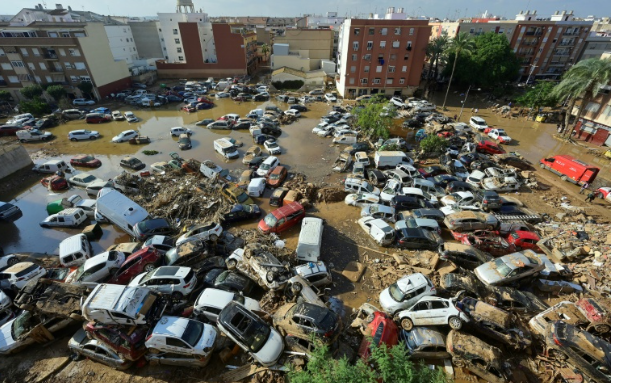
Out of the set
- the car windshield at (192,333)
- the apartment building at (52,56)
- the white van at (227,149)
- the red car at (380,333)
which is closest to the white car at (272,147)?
the white van at (227,149)

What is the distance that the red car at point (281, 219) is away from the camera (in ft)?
52.9

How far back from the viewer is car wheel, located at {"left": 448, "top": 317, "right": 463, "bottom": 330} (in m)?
9.62

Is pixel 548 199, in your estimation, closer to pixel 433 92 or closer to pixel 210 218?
pixel 210 218

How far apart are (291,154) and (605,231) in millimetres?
24000

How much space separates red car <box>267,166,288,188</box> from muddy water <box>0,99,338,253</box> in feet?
3.47

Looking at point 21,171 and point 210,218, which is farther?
point 21,171

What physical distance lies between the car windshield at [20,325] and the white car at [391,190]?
1939cm

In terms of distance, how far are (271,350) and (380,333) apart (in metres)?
4.04

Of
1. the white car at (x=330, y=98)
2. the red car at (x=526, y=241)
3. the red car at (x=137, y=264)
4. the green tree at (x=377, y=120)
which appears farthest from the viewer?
the white car at (x=330, y=98)

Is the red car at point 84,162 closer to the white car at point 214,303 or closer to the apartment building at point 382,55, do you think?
the white car at point 214,303

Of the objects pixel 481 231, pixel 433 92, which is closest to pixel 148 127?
pixel 481 231

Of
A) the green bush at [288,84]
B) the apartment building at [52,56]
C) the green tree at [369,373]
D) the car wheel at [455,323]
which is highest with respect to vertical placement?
the apartment building at [52,56]

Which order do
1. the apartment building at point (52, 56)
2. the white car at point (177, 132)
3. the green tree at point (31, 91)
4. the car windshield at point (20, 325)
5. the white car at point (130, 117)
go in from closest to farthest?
the car windshield at point (20, 325), the white car at point (177, 132), the white car at point (130, 117), the green tree at point (31, 91), the apartment building at point (52, 56)

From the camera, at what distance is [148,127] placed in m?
34.4
